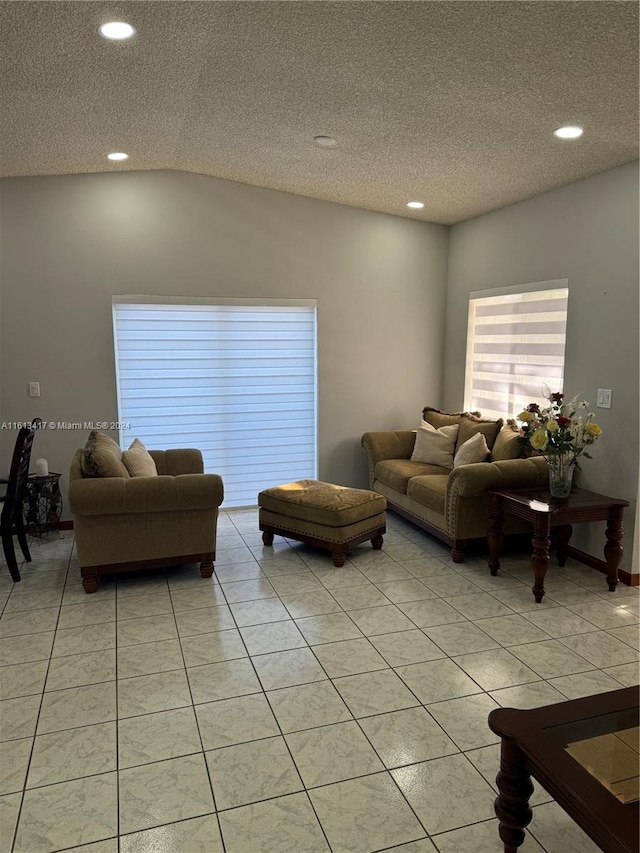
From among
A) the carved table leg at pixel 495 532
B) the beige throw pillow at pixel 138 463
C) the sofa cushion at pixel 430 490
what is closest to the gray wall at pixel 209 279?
the beige throw pillow at pixel 138 463

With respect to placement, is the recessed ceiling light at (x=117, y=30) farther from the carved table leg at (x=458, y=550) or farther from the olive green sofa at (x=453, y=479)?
the carved table leg at (x=458, y=550)

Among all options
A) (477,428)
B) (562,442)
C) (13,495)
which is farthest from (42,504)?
(562,442)

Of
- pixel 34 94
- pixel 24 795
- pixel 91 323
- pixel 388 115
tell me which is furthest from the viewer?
pixel 91 323

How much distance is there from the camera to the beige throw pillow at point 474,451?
443cm

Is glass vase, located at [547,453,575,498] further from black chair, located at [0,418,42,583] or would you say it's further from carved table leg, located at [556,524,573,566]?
black chair, located at [0,418,42,583]

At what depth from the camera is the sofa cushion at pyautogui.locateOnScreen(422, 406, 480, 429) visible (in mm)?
5145

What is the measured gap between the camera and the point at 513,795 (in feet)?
5.62

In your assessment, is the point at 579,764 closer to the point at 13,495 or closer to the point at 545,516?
the point at 545,516

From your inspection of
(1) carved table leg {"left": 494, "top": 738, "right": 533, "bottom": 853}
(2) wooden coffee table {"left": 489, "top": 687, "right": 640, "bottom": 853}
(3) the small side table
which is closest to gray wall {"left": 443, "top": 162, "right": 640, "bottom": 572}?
(2) wooden coffee table {"left": 489, "top": 687, "right": 640, "bottom": 853}

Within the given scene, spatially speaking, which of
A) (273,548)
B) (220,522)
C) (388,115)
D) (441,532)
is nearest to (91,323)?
(220,522)

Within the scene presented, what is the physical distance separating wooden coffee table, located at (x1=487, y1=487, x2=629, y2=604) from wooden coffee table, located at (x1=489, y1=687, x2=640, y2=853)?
162cm

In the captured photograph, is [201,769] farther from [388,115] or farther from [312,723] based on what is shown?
[388,115]

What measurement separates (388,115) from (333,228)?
7.06 ft

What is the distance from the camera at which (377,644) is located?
3023 millimetres
